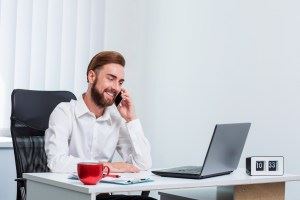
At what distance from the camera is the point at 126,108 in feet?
9.03

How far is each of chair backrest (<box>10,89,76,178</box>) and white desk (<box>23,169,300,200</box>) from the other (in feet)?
1.80

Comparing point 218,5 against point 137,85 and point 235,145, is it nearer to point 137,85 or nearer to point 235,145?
point 137,85

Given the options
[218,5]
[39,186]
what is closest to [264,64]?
[218,5]

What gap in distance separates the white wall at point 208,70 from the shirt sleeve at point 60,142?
4.51 ft

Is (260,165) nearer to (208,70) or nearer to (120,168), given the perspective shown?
(120,168)

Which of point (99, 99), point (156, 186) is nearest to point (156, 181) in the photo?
point (156, 186)

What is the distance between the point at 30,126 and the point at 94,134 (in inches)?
13.3

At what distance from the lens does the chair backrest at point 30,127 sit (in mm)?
2639

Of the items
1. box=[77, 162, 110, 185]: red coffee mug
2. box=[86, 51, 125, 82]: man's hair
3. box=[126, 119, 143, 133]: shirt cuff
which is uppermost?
box=[86, 51, 125, 82]: man's hair

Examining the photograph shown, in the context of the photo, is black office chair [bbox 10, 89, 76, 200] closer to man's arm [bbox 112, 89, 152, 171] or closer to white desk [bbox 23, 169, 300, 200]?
man's arm [bbox 112, 89, 152, 171]

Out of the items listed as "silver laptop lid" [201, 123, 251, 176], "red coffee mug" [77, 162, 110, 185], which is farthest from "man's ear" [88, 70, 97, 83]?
"red coffee mug" [77, 162, 110, 185]

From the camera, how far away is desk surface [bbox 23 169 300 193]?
176cm

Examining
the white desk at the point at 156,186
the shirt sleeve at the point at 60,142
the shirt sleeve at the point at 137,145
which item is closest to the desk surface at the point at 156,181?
the white desk at the point at 156,186

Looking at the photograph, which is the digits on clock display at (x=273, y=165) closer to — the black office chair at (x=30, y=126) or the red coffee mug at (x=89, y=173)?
the red coffee mug at (x=89, y=173)
